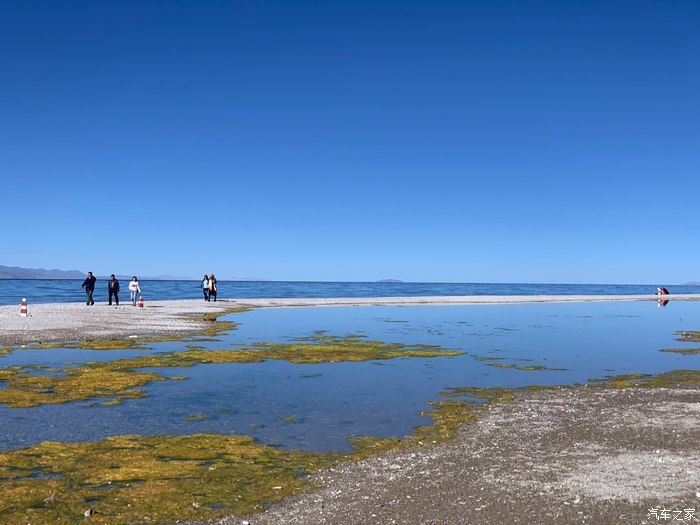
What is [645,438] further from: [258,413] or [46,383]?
[46,383]

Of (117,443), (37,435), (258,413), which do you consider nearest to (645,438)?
(258,413)

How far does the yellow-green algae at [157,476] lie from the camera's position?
407 inches

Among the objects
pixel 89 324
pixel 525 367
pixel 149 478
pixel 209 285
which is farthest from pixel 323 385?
pixel 209 285

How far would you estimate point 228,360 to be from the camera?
92.8 ft

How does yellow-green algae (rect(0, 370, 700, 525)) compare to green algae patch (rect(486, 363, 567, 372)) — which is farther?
green algae patch (rect(486, 363, 567, 372))

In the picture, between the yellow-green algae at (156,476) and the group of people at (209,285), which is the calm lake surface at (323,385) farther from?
the group of people at (209,285)

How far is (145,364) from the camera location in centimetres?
2627

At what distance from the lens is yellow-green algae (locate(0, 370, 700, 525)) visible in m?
10.3

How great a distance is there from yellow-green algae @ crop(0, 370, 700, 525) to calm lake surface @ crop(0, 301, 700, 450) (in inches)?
35.2

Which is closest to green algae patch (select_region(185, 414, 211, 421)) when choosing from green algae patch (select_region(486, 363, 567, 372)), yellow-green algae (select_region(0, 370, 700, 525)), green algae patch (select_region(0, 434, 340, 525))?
green algae patch (select_region(0, 434, 340, 525))

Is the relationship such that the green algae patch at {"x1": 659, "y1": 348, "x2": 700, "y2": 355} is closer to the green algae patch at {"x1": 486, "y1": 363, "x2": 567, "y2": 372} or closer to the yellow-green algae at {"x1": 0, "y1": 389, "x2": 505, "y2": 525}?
the green algae patch at {"x1": 486, "y1": 363, "x2": 567, "y2": 372}

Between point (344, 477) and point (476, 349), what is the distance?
23572 mm

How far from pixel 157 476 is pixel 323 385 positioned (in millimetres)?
10850

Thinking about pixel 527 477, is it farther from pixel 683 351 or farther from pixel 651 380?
pixel 683 351
